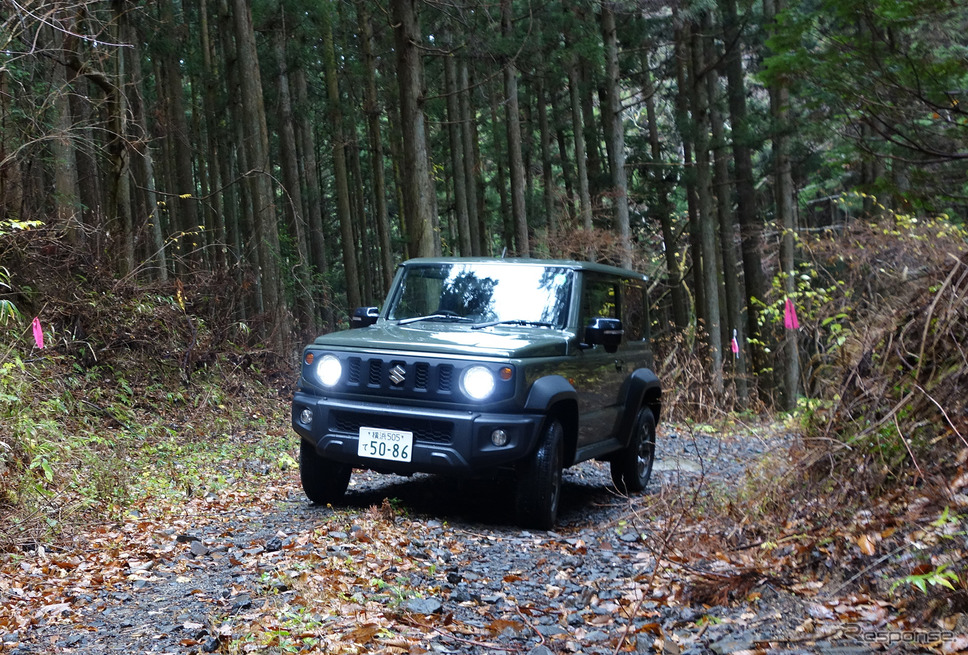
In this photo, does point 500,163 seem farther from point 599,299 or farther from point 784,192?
point 599,299

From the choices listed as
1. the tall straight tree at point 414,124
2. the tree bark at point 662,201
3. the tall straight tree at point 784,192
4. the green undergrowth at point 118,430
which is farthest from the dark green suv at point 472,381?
the tree bark at point 662,201

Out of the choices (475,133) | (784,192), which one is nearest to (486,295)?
(784,192)

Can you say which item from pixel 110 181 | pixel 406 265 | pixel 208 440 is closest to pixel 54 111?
pixel 110 181

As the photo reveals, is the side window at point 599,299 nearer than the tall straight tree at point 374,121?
Yes

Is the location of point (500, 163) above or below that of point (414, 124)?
above

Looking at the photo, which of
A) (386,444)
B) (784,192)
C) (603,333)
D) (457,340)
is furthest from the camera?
(784,192)

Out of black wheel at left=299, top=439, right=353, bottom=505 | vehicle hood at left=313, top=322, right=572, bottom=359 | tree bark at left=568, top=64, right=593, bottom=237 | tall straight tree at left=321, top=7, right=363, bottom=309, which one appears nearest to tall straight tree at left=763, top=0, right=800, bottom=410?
tree bark at left=568, top=64, right=593, bottom=237

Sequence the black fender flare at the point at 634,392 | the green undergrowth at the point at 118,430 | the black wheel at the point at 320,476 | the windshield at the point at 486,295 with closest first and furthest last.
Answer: the green undergrowth at the point at 118,430 < the black wheel at the point at 320,476 < the windshield at the point at 486,295 < the black fender flare at the point at 634,392

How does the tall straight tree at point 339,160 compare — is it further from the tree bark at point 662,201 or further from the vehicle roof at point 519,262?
the vehicle roof at point 519,262

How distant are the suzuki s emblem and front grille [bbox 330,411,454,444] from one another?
0.28 meters

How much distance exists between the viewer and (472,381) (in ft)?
21.4

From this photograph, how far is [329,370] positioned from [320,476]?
0.96 meters

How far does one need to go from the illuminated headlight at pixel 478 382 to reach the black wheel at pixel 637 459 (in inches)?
108

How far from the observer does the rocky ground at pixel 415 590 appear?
407cm
